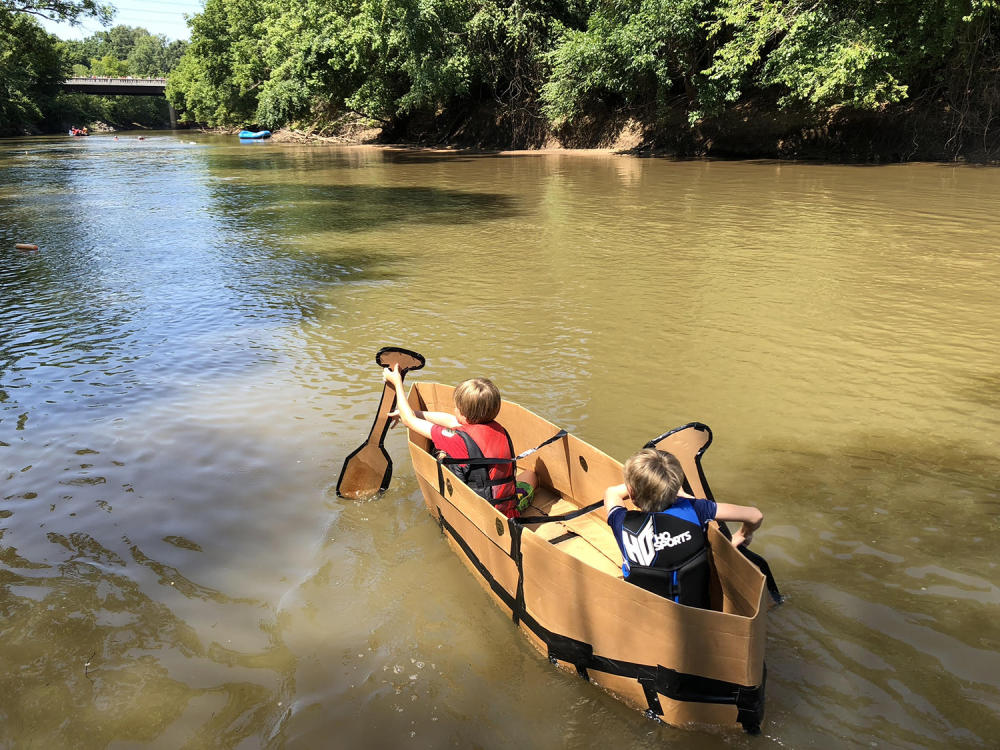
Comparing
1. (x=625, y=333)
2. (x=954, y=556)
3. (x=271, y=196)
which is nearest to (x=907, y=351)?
(x=625, y=333)

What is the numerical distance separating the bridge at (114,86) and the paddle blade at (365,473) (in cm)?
8997

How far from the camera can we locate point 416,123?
1734 inches

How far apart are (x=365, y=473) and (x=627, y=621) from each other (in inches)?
99.7

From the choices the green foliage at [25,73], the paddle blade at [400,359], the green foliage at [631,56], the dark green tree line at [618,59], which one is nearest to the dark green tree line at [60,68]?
the green foliage at [25,73]

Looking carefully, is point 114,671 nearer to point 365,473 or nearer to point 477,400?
point 365,473

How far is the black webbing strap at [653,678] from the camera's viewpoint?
2.73 m

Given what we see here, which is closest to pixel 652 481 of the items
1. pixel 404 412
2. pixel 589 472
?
pixel 589 472

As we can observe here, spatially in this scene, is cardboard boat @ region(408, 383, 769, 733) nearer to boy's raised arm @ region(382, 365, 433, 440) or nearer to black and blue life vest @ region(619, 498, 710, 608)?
black and blue life vest @ region(619, 498, 710, 608)

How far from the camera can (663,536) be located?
2990 millimetres

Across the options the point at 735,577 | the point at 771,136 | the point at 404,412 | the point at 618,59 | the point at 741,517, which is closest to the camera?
the point at 735,577

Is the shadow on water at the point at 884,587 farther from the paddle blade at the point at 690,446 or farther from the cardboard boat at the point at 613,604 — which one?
the paddle blade at the point at 690,446

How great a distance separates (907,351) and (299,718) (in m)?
6.33

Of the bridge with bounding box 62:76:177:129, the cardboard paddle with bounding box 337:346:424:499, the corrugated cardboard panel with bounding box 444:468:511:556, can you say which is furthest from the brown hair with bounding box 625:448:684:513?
the bridge with bounding box 62:76:177:129

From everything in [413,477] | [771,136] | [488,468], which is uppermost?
[771,136]
